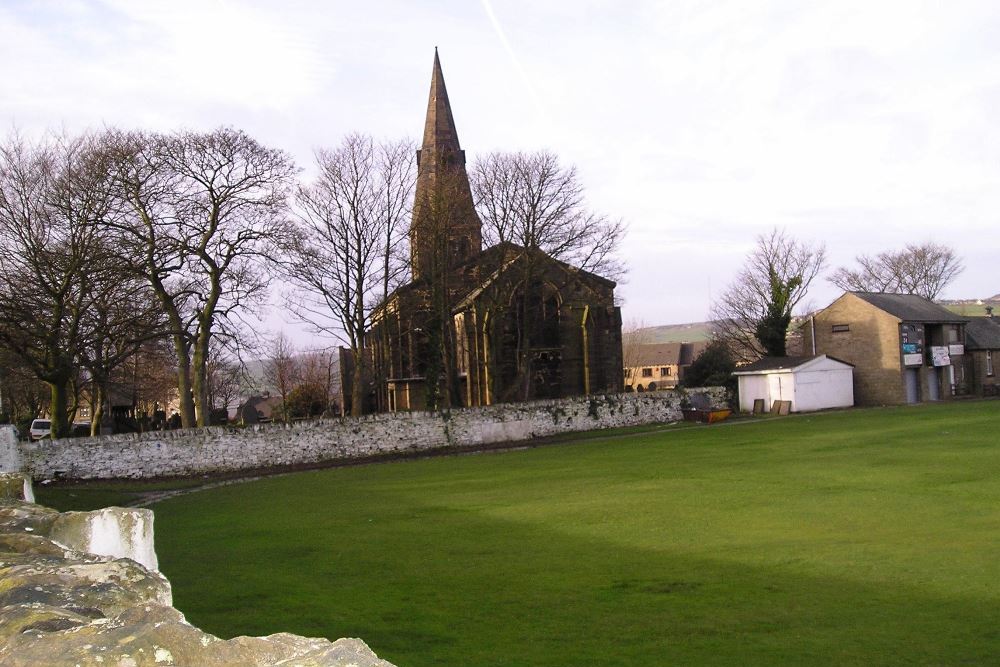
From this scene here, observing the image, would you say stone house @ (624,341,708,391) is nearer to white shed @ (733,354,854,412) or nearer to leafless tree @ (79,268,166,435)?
white shed @ (733,354,854,412)

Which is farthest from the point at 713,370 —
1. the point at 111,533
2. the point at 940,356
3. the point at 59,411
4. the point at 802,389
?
the point at 111,533

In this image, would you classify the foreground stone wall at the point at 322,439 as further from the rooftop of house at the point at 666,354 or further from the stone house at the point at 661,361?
the rooftop of house at the point at 666,354

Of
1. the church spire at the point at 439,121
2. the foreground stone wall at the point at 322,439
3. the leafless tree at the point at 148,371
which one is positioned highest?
the church spire at the point at 439,121

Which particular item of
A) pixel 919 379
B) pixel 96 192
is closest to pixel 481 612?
pixel 96 192

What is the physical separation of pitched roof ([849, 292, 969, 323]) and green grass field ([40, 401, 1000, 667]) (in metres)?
35.1

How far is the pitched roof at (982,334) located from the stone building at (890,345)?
7.89 feet

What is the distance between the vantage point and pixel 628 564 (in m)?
12.1

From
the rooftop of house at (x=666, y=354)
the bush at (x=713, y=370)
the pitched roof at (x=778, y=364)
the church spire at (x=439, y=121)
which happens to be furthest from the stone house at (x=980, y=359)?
the rooftop of house at (x=666, y=354)

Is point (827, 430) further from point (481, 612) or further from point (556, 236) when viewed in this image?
point (481, 612)

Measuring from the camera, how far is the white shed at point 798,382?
169 ft

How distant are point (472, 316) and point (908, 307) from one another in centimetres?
3049

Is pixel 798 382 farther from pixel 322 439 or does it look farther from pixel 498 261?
pixel 322 439

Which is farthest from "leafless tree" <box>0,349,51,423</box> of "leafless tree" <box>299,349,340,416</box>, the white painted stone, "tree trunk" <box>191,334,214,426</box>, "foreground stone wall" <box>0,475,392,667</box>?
"foreground stone wall" <box>0,475,392,667</box>

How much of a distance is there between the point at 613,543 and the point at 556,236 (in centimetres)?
3090
